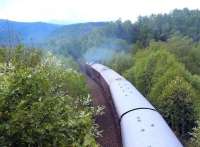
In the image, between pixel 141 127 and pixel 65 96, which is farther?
pixel 141 127

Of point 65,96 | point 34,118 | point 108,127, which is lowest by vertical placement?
point 108,127

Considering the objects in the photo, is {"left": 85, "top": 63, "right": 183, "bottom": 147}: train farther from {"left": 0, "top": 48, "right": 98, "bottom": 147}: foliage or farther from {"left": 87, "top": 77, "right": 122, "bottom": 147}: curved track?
{"left": 0, "top": 48, "right": 98, "bottom": 147}: foliage

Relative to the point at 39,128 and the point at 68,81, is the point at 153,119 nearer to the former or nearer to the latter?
the point at 39,128

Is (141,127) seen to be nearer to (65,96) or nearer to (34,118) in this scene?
(65,96)

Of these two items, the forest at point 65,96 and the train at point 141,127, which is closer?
the forest at point 65,96

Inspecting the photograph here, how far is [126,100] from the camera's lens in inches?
766

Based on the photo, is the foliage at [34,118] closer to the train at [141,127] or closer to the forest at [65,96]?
the forest at [65,96]

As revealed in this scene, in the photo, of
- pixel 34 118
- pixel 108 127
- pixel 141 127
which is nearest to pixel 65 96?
pixel 34 118

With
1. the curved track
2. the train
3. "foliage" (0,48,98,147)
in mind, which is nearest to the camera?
"foliage" (0,48,98,147)

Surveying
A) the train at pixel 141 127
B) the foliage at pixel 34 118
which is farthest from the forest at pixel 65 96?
the train at pixel 141 127

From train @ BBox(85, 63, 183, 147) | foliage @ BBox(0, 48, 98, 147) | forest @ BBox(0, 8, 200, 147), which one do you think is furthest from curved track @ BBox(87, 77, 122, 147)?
foliage @ BBox(0, 48, 98, 147)

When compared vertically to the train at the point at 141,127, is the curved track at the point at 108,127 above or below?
below

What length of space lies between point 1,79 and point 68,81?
18340 mm

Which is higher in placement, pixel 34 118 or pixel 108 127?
pixel 34 118
